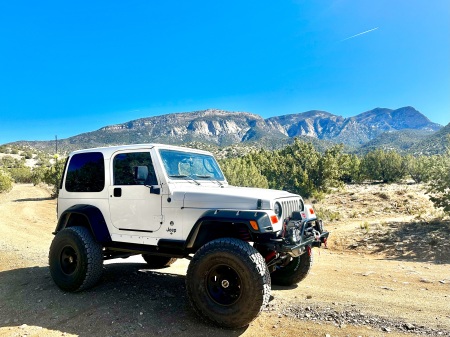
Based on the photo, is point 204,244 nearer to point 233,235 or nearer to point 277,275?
point 233,235

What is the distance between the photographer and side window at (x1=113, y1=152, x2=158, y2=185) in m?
4.75

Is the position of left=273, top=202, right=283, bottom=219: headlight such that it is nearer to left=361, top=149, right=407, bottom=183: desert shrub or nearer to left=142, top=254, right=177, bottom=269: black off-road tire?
left=142, top=254, right=177, bottom=269: black off-road tire

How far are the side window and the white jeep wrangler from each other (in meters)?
0.02

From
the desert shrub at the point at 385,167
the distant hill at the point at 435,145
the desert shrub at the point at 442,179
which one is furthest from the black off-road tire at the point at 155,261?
the distant hill at the point at 435,145

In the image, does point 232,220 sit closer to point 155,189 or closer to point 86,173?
point 155,189

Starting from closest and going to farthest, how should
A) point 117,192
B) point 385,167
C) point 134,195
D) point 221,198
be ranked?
point 221,198 → point 134,195 → point 117,192 → point 385,167

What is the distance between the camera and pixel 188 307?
4773 mm

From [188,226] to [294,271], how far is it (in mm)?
2397

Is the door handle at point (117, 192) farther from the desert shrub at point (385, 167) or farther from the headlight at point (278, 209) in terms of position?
the desert shrub at point (385, 167)

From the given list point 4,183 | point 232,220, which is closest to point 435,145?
point 4,183

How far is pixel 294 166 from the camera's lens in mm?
25391

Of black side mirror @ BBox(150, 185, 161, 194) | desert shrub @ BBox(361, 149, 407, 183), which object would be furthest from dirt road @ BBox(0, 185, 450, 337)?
desert shrub @ BBox(361, 149, 407, 183)

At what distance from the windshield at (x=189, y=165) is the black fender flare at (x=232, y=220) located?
974mm

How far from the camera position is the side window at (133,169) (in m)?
4.75
